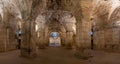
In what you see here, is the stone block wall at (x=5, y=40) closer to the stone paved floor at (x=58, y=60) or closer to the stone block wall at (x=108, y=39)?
the stone paved floor at (x=58, y=60)

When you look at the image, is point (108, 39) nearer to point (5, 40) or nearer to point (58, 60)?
point (58, 60)

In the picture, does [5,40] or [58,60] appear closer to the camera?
[58,60]

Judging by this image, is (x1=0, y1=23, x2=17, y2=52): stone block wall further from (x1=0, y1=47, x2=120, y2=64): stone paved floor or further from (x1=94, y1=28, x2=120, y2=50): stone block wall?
(x1=94, y1=28, x2=120, y2=50): stone block wall

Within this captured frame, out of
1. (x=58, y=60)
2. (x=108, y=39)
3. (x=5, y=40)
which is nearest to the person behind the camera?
(x=58, y=60)

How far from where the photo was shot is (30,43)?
32.0 feet

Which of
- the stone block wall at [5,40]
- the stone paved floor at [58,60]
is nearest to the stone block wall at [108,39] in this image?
the stone paved floor at [58,60]

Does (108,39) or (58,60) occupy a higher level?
(108,39)

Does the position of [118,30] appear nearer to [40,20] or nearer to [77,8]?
[77,8]

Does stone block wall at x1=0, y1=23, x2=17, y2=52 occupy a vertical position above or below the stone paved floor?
above

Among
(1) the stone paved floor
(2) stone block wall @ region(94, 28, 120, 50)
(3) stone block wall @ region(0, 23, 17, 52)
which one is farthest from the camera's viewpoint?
(2) stone block wall @ region(94, 28, 120, 50)

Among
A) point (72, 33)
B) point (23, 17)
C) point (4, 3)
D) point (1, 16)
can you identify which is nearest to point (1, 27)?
point (1, 16)

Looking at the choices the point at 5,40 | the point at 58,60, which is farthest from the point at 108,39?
the point at 5,40

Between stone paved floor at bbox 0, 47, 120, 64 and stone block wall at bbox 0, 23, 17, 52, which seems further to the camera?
stone block wall at bbox 0, 23, 17, 52

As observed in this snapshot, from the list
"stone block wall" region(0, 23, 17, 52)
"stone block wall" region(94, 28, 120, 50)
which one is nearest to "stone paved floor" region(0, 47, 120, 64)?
"stone block wall" region(0, 23, 17, 52)
